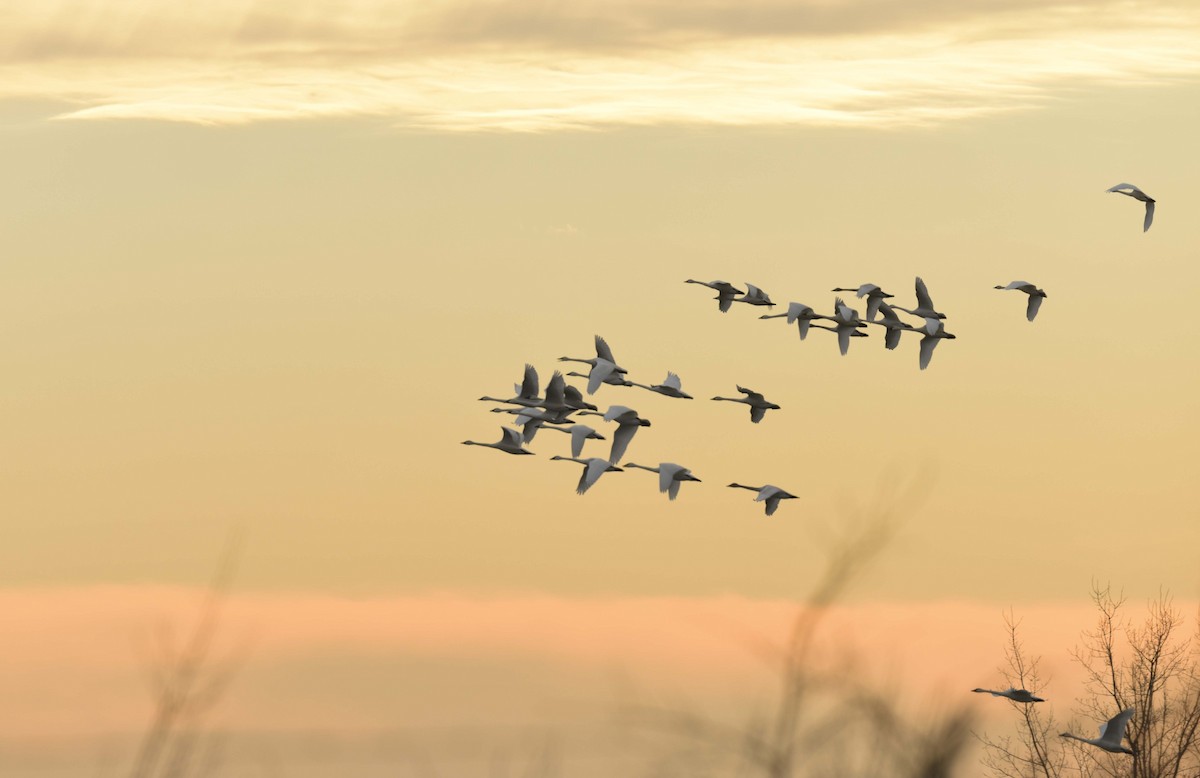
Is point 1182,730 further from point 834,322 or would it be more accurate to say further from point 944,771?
point 944,771

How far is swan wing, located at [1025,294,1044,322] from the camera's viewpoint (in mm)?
67938

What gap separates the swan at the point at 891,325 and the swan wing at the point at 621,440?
14.5 metres

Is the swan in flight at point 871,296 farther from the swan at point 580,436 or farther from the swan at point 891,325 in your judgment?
the swan at point 580,436

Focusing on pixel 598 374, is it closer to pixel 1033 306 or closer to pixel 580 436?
pixel 580 436

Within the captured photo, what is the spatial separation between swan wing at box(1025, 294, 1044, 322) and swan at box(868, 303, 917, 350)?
5139 mm

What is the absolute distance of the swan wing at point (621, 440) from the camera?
6084cm

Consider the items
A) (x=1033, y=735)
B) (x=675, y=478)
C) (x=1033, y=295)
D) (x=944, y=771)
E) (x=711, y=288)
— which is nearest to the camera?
(x=944, y=771)

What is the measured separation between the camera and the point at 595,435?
221ft

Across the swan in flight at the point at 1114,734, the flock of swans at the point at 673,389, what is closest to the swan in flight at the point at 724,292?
the flock of swans at the point at 673,389

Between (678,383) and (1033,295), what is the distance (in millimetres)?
11007

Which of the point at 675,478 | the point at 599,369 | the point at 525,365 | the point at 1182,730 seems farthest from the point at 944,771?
the point at 1182,730

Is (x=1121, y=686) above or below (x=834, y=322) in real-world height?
below

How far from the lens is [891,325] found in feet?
244

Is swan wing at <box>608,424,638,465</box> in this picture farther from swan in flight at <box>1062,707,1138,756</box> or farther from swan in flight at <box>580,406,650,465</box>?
swan in flight at <box>1062,707,1138,756</box>
